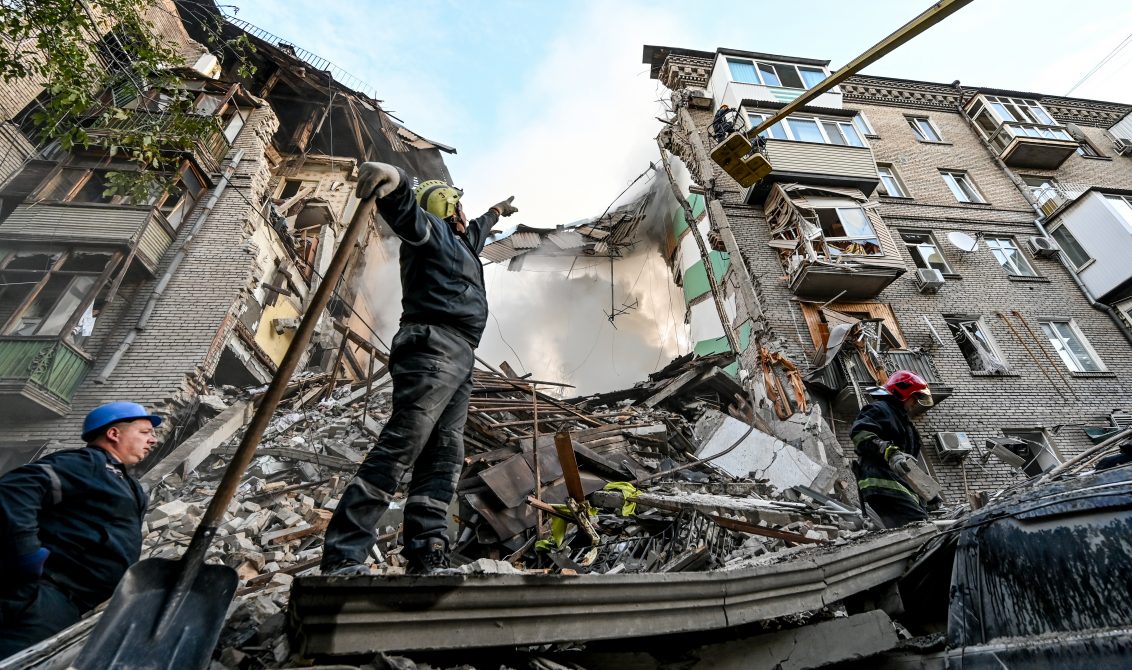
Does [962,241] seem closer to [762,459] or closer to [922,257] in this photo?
[922,257]

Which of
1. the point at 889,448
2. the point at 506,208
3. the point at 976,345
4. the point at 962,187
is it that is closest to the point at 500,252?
the point at 976,345

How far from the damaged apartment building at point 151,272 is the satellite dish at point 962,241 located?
15760mm

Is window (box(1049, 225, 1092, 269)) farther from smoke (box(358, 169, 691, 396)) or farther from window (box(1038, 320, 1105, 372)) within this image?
smoke (box(358, 169, 691, 396))

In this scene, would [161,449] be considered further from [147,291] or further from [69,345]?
[147,291]

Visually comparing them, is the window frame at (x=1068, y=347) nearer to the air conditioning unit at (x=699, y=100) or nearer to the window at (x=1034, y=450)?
the window at (x=1034, y=450)

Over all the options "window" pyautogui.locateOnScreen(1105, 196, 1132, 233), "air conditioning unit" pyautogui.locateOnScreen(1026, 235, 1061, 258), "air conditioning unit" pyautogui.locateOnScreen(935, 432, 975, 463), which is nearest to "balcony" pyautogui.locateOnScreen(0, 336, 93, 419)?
"air conditioning unit" pyautogui.locateOnScreen(935, 432, 975, 463)

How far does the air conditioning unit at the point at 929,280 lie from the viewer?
1280 cm

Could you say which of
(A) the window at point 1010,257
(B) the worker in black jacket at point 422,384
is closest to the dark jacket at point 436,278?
(B) the worker in black jacket at point 422,384

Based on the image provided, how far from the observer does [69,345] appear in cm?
972

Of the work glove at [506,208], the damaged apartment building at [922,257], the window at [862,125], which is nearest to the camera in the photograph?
the work glove at [506,208]

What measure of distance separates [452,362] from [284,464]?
265 inches

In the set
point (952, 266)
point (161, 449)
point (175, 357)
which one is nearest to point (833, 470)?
point (952, 266)

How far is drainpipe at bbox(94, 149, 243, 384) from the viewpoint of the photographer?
1071cm

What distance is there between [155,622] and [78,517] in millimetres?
1065
